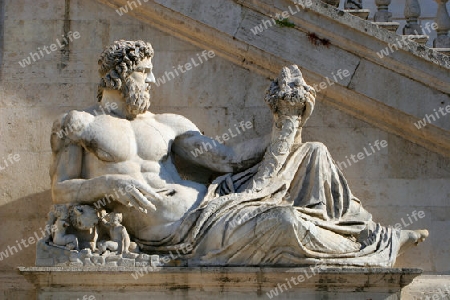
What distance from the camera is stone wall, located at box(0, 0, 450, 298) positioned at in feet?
50.4

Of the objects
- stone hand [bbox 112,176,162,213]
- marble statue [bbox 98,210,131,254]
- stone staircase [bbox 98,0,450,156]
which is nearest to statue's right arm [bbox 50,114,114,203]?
stone hand [bbox 112,176,162,213]

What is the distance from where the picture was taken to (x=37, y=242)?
14.6 m

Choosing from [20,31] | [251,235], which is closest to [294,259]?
[251,235]

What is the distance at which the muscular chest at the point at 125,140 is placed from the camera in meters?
14.6

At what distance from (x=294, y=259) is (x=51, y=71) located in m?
3.55

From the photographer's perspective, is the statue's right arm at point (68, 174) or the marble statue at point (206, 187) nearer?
the marble statue at point (206, 187)

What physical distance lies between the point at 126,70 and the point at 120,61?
0.34 feet

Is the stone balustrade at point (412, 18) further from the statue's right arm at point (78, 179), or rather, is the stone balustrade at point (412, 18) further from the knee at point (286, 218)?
the statue's right arm at point (78, 179)

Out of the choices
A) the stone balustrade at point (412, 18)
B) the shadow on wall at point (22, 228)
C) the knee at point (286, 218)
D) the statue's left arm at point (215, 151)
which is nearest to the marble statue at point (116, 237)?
the statue's left arm at point (215, 151)

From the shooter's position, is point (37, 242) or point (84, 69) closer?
point (37, 242)

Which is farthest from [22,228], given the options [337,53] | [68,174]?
[337,53]

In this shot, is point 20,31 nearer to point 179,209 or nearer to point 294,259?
point 179,209

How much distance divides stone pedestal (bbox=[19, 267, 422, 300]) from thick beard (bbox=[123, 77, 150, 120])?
1.68m

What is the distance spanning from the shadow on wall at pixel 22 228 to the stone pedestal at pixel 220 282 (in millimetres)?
1280
